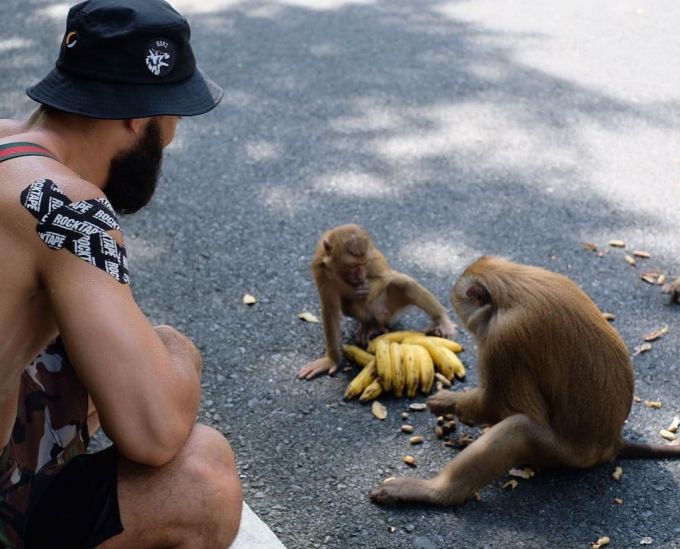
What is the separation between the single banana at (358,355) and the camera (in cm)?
459

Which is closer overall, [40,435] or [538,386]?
[40,435]

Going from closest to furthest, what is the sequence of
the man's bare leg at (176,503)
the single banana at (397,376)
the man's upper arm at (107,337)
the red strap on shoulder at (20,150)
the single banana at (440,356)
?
the man's upper arm at (107,337), the red strap on shoulder at (20,150), the man's bare leg at (176,503), the single banana at (397,376), the single banana at (440,356)

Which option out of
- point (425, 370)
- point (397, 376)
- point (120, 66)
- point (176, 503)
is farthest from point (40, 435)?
point (425, 370)

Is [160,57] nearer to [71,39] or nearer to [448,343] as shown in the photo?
[71,39]

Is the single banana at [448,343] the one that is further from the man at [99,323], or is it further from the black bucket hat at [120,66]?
the black bucket hat at [120,66]

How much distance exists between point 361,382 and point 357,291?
53 centimetres

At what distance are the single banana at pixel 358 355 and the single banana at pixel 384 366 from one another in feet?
0.40

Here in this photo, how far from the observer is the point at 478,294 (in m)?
3.74

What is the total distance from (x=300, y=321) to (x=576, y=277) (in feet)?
4.99

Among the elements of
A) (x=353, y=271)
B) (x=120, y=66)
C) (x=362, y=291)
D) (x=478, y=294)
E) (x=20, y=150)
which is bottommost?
(x=362, y=291)

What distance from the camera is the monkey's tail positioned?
12.5 feet

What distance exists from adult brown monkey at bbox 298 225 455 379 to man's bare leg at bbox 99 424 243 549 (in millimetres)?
1787

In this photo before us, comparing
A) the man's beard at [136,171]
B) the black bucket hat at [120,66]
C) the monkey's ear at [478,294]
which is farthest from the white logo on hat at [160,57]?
the monkey's ear at [478,294]

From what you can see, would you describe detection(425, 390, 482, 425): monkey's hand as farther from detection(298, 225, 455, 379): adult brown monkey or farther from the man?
the man
